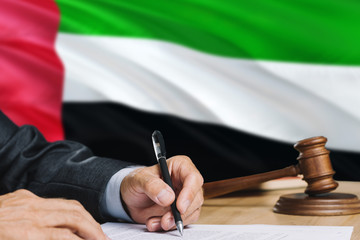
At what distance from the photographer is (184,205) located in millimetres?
1100

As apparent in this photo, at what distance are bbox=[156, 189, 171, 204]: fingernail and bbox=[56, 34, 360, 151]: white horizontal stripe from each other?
37.3 inches

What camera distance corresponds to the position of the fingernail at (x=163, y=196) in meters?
1.08

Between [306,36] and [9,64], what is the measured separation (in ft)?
3.48

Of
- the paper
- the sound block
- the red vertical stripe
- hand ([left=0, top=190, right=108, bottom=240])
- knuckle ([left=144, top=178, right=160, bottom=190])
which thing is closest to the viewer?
hand ([left=0, top=190, right=108, bottom=240])

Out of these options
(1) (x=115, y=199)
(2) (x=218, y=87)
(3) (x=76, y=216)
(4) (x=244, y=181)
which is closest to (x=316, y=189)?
(4) (x=244, y=181)

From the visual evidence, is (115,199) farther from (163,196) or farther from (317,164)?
(317,164)

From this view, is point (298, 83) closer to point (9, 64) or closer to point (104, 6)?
point (104, 6)

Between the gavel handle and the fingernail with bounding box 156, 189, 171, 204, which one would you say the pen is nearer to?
the fingernail with bounding box 156, 189, 171, 204

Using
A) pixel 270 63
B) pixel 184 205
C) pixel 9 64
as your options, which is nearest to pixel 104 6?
pixel 9 64

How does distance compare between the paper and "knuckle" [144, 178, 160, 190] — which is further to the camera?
"knuckle" [144, 178, 160, 190]

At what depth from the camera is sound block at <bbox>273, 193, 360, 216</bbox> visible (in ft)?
4.06

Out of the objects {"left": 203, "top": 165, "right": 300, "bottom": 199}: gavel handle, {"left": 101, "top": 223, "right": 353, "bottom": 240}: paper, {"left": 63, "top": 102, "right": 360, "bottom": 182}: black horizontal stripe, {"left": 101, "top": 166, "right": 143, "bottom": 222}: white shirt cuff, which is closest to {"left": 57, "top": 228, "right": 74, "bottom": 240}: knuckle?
{"left": 101, "top": 223, "right": 353, "bottom": 240}: paper

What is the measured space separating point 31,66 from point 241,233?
131 cm

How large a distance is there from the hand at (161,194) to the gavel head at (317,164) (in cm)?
26
